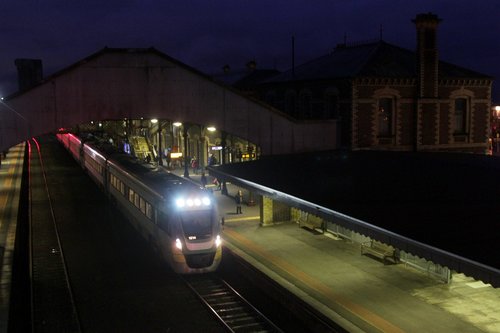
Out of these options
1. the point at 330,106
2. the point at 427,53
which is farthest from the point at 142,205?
the point at 427,53

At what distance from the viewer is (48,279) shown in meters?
17.5

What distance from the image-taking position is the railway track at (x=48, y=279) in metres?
13.8

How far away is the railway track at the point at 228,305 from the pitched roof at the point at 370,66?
20568mm

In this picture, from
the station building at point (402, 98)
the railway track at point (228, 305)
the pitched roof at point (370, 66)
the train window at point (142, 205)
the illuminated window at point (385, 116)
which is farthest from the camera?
the illuminated window at point (385, 116)

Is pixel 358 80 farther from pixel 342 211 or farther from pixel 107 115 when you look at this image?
pixel 342 211

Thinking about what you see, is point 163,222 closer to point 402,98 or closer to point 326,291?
point 326,291

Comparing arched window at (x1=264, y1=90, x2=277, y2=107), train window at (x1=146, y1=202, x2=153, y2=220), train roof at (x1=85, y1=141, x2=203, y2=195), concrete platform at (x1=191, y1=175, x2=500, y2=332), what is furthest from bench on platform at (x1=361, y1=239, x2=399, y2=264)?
arched window at (x1=264, y1=90, x2=277, y2=107)

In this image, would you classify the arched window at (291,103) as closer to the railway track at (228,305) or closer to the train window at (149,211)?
the train window at (149,211)

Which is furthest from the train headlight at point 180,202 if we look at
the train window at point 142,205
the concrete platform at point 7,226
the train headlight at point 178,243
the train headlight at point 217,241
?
the concrete platform at point 7,226

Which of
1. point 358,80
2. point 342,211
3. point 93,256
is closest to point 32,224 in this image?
point 93,256

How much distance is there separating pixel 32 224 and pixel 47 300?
12.1 m

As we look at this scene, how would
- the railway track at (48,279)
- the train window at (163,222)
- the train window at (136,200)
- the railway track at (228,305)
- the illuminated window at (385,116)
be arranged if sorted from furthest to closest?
the illuminated window at (385,116)
the train window at (136,200)
the train window at (163,222)
the railway track at (48,279)
the railway track at (228,305)

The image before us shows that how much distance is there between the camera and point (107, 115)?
28.7m

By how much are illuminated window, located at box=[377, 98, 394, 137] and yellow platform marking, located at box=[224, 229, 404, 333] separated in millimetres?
16915
